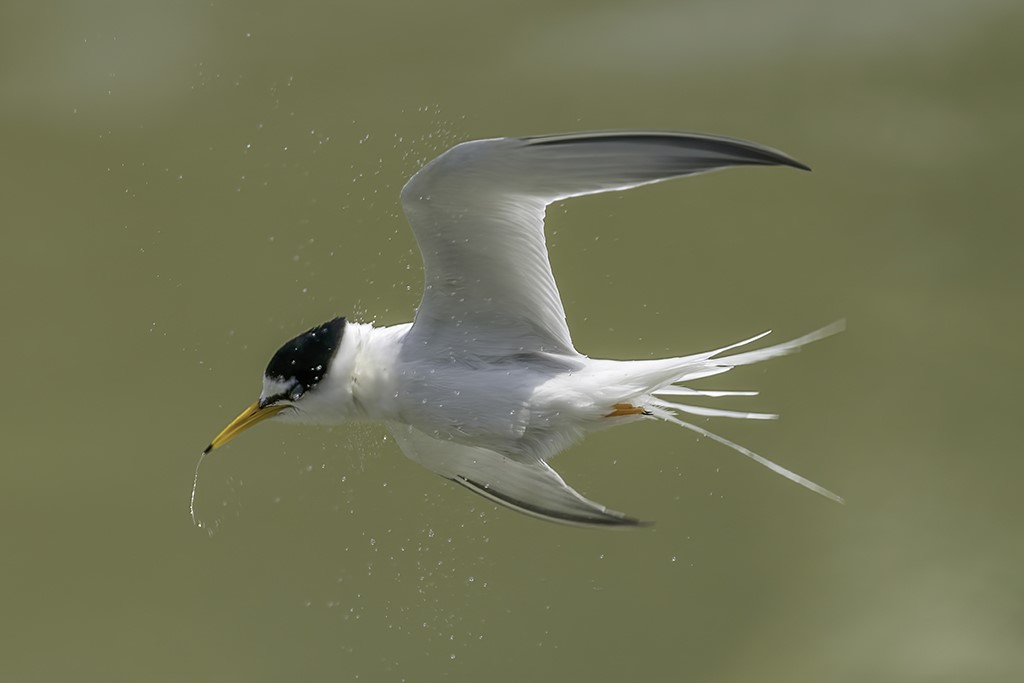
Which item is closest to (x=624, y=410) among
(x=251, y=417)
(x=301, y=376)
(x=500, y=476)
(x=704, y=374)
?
(x=704, y=374)

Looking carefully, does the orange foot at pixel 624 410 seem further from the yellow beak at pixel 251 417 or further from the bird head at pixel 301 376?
the yellow beak at pixel 251 417

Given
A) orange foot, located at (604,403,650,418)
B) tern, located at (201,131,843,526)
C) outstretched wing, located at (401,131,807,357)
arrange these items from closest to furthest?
outstretched wing, located at (401,131,807,357) → tern, located at (201,131,843,526) → orange foot, located at (604,403,650,418)

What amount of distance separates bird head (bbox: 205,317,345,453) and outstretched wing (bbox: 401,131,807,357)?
0.16m

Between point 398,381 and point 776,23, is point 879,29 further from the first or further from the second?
point 398,381

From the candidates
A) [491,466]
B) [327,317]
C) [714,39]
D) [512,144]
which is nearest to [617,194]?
[714,39]

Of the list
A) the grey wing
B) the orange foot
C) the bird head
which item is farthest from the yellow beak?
the orange foot

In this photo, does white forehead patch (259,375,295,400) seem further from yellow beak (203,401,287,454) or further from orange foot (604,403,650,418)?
orange foot (604,403,650,418)

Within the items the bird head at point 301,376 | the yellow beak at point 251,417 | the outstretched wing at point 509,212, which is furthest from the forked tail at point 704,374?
the yellow beak at point 251,417

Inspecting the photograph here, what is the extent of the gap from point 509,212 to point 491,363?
0.29m

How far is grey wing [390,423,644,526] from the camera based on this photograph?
228 cm

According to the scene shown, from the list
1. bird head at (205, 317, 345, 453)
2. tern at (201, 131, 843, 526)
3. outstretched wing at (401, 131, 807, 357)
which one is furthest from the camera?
bird head at (205, 317, 345, 453)

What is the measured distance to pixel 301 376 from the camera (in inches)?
87.8

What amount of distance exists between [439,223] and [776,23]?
9.03ft

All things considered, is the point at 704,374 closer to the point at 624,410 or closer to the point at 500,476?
the point at 624,410
